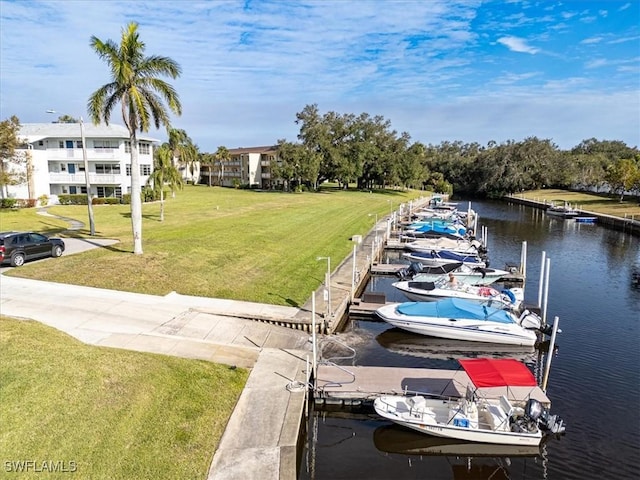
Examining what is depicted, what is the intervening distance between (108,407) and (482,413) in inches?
432

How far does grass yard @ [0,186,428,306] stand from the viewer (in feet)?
78.4

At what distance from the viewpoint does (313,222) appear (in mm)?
49969

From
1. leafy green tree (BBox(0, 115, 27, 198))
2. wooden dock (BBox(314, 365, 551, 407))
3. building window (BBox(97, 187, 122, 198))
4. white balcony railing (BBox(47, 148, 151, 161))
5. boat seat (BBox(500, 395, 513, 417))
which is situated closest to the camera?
boat seat (BBox(500, 395, 513, 417))

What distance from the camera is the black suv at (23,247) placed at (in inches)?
981

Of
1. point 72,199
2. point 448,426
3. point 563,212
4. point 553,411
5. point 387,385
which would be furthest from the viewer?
point 563,212

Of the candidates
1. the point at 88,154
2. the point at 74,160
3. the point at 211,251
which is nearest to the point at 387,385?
the point at 211,251

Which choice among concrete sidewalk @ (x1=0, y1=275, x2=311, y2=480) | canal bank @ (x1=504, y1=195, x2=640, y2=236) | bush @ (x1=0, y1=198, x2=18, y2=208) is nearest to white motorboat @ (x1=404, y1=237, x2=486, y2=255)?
concrete sidewalk @ (x1=0, y1=275, x2=311, y2=480)

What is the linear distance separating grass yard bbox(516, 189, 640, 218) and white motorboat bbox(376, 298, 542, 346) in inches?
2294

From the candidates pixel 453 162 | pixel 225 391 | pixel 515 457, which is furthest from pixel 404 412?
pixel 453 162

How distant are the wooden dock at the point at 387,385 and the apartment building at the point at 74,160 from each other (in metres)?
51.1

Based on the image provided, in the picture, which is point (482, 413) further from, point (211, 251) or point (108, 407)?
point (211, 251)

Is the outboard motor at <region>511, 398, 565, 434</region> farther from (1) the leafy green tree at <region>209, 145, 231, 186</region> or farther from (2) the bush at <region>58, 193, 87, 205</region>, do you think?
(1) the leafy green tree at <region>209, 145, 231, 186</region>

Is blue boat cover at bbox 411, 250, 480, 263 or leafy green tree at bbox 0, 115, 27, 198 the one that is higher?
leafy green tree at bbox 0, 115, 27, 198

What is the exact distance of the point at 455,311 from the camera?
2205 cm
